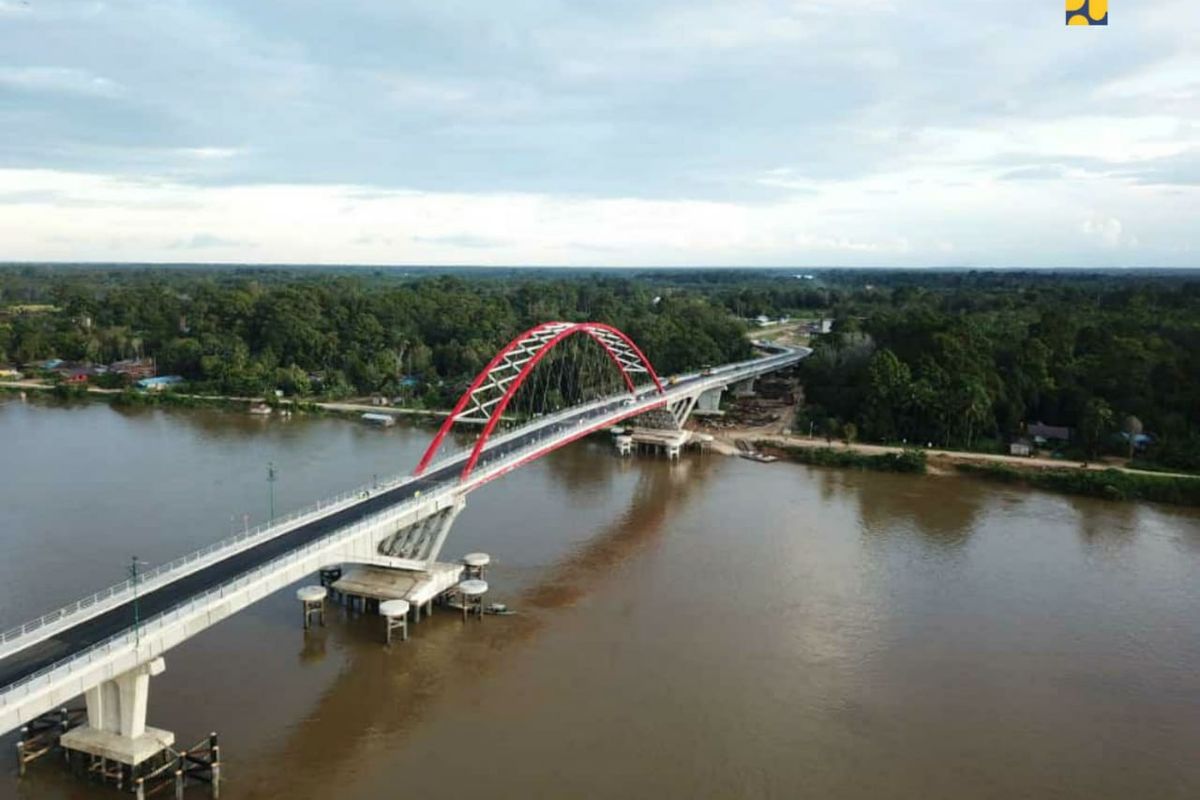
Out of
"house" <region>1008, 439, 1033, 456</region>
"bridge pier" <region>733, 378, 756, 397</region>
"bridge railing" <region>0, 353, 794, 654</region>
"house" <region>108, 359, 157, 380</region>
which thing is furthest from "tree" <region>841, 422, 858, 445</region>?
"house" <region>108, 359, 157, 380</region>

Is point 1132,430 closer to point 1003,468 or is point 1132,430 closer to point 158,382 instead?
point 1003,468

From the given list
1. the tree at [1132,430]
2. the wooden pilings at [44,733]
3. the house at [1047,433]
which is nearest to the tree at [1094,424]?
the tree at [1132,430]

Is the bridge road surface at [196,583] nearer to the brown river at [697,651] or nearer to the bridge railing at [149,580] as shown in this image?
the bridge railing at [149,580]

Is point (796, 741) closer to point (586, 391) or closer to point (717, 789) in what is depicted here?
point (717, 789)

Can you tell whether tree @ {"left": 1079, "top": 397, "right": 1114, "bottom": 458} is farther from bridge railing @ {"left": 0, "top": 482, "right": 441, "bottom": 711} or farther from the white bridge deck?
bridge railing @ {"left": 0, "top": 482, "right": 441, "bottom": 711}

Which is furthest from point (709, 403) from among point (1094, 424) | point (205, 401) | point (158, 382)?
point (158, 382)

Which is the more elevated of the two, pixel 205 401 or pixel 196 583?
pixel 205 401
